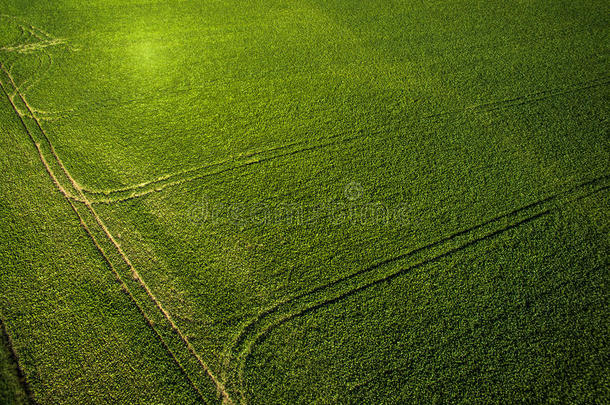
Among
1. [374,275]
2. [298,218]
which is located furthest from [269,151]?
[374,275]

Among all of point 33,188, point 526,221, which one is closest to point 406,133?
point 526,221

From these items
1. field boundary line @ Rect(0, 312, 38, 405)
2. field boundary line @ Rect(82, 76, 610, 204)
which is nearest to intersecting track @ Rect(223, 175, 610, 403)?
field boundary line @ Rect(0, 312, 38, 405)

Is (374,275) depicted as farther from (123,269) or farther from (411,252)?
(123,269)

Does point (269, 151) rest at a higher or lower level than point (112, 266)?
higher

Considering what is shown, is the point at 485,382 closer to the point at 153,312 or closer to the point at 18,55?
the point at 153,312

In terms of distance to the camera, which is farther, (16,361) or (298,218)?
(298,218)

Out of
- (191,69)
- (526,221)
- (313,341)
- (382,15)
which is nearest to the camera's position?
(313,341)

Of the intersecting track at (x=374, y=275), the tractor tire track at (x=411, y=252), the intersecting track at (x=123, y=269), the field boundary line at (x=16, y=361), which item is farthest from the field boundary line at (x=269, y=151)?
the intersecting track at (x=374, y=275)
